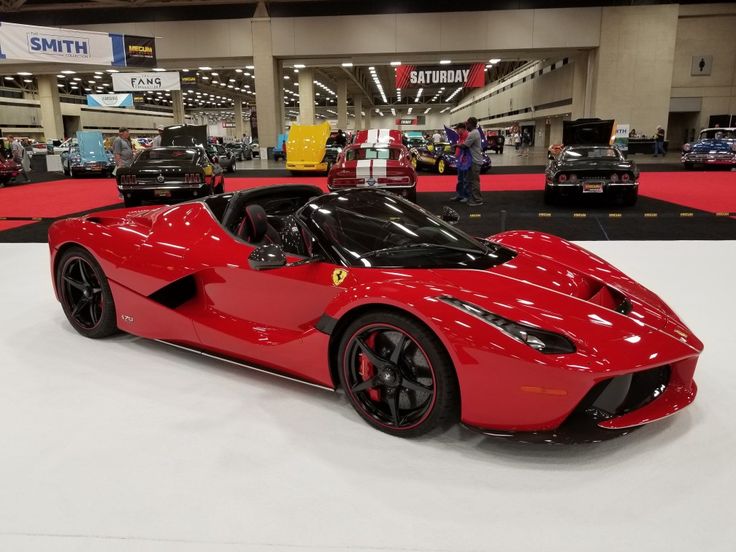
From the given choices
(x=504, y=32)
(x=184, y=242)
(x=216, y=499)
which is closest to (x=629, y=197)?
(x=184, y=242)

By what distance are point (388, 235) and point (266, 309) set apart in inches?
28.6

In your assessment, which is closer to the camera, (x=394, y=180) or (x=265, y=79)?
(x=394, y=180)

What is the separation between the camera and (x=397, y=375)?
2268 mm

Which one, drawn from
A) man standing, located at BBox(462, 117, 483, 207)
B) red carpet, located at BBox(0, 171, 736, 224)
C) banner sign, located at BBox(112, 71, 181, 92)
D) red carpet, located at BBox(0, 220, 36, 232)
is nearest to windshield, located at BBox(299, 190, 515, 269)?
man standing, located at BBox(462, 117, 483, 207)

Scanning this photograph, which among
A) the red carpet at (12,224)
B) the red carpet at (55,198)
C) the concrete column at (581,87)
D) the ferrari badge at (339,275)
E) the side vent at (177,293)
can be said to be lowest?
the red carpet at (12,224)

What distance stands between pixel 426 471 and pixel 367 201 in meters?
1.49

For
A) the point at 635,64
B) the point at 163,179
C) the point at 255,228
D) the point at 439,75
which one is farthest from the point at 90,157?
the point at 635,64

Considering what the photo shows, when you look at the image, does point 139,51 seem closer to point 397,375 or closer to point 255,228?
point 255,228

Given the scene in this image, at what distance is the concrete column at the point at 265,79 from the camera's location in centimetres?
2311

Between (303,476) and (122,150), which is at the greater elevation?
(122,150)

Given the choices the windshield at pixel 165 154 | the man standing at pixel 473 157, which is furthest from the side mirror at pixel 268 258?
the windshield at pixel 165 154

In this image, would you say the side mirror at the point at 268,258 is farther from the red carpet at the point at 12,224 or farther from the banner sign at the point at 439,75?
the banner sign at the point at 439,75

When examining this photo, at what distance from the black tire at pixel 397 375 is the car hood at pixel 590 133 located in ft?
40.1

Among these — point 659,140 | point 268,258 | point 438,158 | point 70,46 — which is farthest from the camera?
point 659,140
